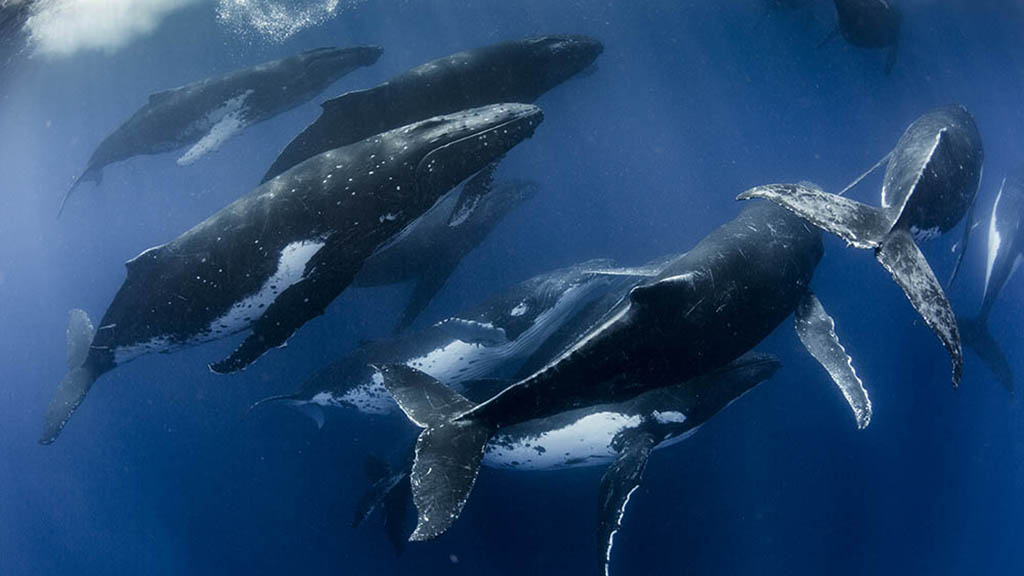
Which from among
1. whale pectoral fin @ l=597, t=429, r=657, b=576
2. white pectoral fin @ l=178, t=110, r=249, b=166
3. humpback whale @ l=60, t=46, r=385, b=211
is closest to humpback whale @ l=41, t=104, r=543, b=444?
whale pectoral fin @ l=597, t=429, r=657, b=576

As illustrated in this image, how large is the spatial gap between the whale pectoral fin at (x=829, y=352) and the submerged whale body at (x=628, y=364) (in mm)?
27

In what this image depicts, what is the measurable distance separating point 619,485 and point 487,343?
4.05 m

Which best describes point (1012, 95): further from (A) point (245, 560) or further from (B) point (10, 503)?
(B) point (10, 503)

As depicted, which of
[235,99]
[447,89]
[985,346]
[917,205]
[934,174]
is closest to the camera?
[917,205]

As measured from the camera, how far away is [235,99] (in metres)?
13.9

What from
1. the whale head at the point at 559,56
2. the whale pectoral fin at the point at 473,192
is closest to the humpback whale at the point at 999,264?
the whale head at the point at 559,56

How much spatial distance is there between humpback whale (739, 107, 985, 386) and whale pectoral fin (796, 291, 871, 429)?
140cm

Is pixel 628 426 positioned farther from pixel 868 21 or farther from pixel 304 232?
pixel 868 21

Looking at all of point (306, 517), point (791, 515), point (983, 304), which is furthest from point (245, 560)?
point (983, 304)

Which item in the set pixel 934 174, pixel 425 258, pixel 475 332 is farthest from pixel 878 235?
pixel 425 258

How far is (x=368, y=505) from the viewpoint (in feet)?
37.7

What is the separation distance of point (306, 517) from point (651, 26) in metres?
26.6

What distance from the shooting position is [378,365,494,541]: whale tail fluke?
540 cm

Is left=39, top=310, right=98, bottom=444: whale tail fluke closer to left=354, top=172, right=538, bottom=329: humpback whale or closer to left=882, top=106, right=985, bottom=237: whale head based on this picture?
left=354, top=172, right=538, bottom=329: humpback whale
